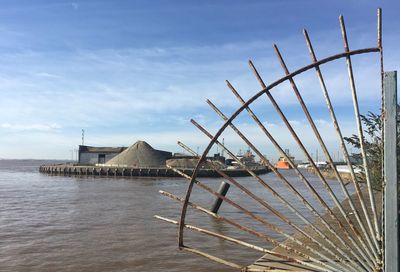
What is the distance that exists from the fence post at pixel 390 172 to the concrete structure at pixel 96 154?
7184cm

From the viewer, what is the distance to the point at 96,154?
246 feet

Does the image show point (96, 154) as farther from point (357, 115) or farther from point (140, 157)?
point (357, 115)

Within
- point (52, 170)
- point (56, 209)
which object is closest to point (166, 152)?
point (52, 170)

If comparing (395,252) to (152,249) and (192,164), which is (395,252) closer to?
(152,249)

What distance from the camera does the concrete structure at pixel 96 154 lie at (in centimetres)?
7388

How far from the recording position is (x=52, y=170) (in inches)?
2547

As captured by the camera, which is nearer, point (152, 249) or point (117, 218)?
point (152, 249)

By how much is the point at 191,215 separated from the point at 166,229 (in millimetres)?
3359

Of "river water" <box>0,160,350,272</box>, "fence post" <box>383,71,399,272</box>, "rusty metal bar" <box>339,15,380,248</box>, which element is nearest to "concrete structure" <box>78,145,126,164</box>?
"river water" <box>0,160,350,272</box>

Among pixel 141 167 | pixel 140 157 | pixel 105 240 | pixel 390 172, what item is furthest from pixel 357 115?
pixel 140 157

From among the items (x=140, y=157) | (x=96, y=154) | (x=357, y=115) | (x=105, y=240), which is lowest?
(x=105, y=240)

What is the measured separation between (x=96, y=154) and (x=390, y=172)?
74350mm

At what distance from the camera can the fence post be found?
3.51m

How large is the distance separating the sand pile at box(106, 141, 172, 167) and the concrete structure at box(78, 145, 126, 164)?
20.7ft
